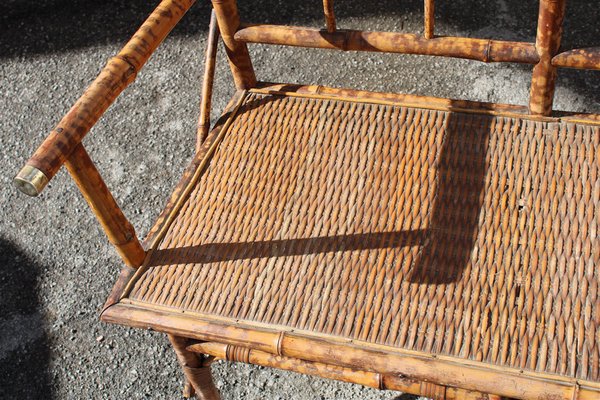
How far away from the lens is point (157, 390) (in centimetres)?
163

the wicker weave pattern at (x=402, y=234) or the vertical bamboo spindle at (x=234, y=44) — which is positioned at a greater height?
the vertical bamboo spindle at (x=234, y=44)

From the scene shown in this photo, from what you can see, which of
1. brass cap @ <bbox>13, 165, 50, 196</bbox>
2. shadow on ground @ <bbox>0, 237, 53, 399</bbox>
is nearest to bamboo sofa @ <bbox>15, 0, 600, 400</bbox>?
brass cap @ <bbox>13, 165, 50, 196</bbox>

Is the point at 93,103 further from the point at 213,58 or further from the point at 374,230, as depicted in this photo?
the point at 374,230

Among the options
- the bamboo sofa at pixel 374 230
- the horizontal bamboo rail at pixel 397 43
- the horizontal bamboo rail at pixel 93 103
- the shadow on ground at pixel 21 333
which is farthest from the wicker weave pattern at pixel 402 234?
the shadow on ground at pixel 21 333

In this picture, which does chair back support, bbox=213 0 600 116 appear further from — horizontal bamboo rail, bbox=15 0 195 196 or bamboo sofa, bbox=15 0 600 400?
horizontal bamboo rail, bbox=15 0 195 196

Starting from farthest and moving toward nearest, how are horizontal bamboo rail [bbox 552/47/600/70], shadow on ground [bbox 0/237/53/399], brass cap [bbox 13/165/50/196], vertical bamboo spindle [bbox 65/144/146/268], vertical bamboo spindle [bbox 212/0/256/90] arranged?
shadow on ground [bbox 0/237/53/399] < vertical bamboo spindle [bbox 212/0/256/90] < horizontal bamboo rail [bbox 552/47/600/70] < vertical bamboo spindle [bbox 65/144/146/268] < brass cap [bbox 13/165/50/196]

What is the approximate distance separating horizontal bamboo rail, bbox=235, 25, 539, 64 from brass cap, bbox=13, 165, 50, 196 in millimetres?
535

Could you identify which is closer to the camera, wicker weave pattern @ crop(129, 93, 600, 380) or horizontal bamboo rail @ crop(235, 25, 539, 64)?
wicker weave pattern @ crop(129, 93, 600, 380)

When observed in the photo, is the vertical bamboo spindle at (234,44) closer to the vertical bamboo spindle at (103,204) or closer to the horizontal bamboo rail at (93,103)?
the horizontal bamboo rail at (93,103)

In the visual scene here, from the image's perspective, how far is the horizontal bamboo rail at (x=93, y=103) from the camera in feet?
2.88

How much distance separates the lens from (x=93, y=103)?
996 millimetres

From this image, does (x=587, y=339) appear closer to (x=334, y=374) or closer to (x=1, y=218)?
(x=334, y=374)

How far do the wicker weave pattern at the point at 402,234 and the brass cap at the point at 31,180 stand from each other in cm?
30

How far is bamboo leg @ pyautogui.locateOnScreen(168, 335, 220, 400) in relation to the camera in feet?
3.78
